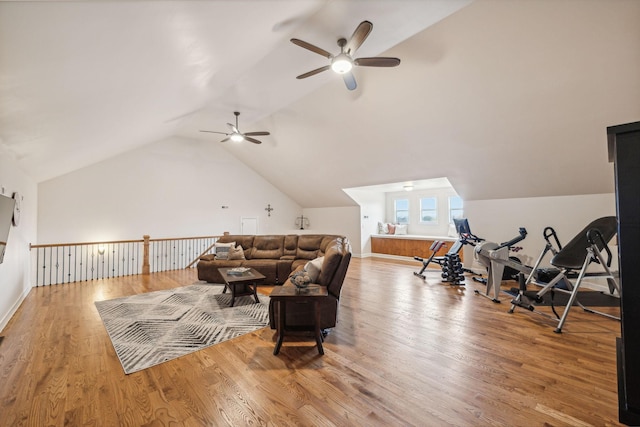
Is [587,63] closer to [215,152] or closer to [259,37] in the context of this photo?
[259,37]

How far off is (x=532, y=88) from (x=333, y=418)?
428 centimetres

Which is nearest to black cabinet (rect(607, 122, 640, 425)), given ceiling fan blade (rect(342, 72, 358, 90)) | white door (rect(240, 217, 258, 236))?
ceiling fan blade (rect(342, 72, 358, 90))

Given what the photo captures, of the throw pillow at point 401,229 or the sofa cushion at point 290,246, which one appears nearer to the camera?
the sofa cushion at point 290,246

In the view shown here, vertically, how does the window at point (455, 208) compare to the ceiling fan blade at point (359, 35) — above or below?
below

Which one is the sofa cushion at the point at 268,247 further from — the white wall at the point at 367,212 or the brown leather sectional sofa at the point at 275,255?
the white wall at the point at 367,212

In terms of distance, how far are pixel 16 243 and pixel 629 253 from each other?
6331 millimetres

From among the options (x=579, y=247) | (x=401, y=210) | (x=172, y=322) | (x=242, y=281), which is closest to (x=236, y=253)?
(x=242, y=281)

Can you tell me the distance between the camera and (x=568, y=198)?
4961mm

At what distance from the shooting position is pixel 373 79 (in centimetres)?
419

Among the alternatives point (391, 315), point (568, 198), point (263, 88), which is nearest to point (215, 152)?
point (263, 88)

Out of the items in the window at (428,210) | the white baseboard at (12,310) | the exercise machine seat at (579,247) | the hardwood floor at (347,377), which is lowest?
the hardwood floor at (347,377)

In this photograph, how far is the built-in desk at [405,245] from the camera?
747 centimetres

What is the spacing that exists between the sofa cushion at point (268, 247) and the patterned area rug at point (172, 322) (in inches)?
51.5

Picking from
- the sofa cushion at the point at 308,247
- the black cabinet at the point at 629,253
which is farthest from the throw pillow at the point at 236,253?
the black cabinet at the point at 629,253
